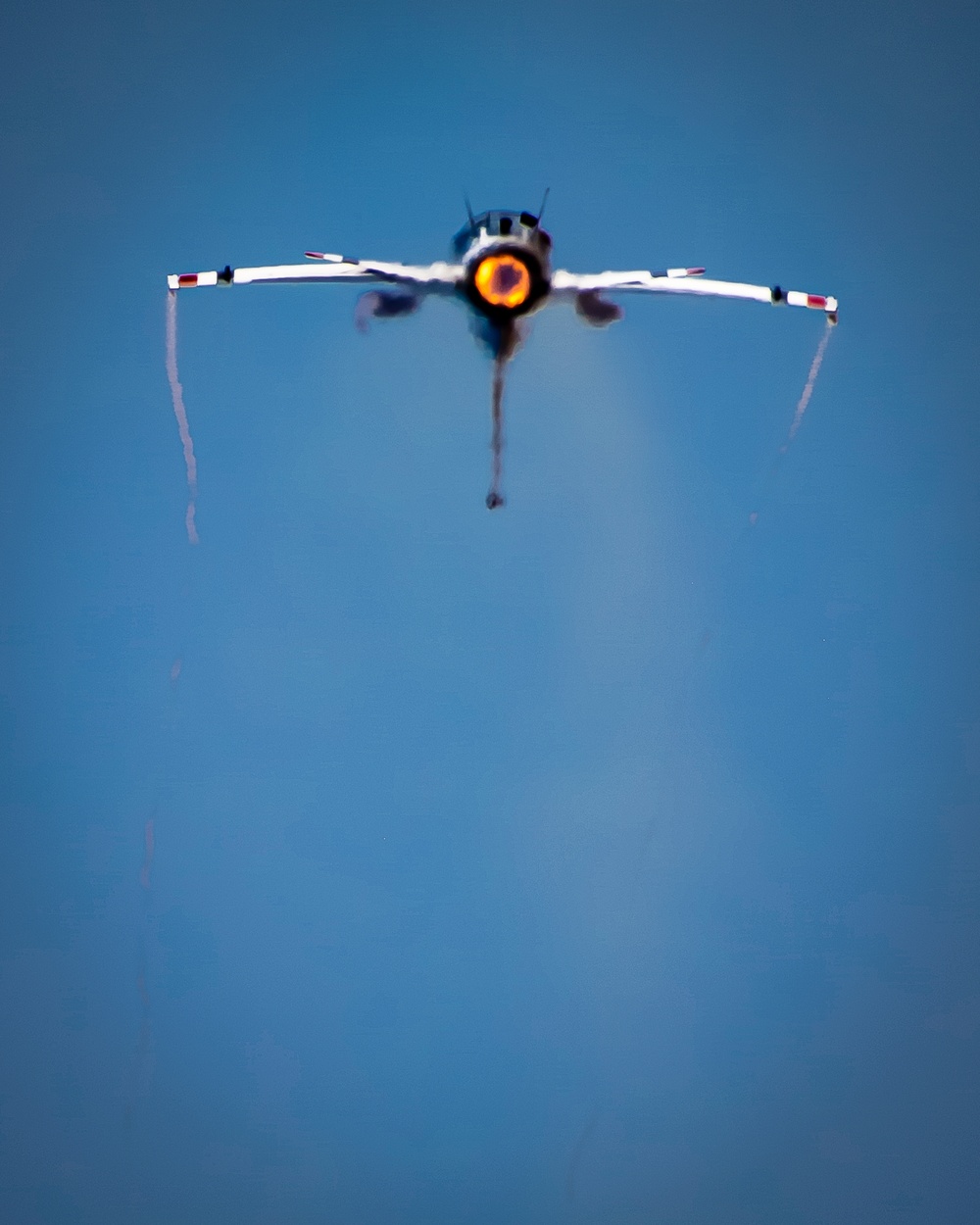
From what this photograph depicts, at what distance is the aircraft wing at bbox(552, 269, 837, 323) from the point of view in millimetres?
8430

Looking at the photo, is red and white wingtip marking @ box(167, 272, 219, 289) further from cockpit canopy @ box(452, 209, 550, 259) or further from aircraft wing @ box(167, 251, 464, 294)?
cockpit canopy @ box(452, 209, 550, 259)

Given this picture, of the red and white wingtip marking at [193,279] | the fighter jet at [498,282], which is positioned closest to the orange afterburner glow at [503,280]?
the fighter jet at [498,282]

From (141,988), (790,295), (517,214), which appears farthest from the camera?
(141,988)

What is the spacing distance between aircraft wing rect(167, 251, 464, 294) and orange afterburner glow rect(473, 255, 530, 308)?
213mm

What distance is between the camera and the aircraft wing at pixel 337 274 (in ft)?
27.5

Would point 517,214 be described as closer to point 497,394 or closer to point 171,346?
point 497,394

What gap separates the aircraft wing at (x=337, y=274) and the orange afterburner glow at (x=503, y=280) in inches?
8.4

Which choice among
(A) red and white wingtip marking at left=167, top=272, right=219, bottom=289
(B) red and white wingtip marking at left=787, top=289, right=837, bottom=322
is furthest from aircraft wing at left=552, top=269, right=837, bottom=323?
(A) red and white wingtip marking at left=167, top=272, right=219, bottom=289

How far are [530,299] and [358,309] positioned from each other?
1358 mm

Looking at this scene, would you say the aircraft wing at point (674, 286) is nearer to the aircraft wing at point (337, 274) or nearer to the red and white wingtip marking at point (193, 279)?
the aircraft wing at point (337, 274)

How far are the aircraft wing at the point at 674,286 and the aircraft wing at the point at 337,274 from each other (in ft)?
2.62

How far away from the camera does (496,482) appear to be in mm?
9164

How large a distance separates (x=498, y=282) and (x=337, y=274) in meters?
1.16

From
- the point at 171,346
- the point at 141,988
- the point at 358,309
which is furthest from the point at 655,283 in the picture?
the point at 141,988
